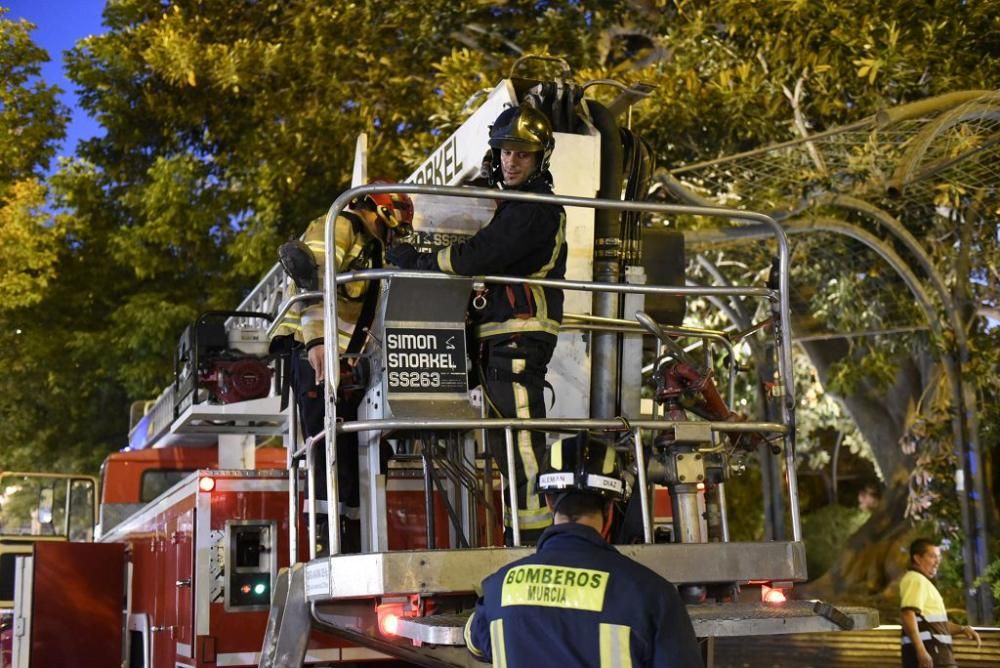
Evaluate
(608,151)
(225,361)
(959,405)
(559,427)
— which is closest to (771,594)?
(559,427)

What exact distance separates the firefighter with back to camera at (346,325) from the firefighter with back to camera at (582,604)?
6.99 feet

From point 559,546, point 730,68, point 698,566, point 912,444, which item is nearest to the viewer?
point 559,546

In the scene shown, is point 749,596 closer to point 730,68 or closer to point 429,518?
point 429,518

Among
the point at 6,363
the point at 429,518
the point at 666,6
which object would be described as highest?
the point at 666,6

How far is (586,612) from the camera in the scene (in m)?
3.83

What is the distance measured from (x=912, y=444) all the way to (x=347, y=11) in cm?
906

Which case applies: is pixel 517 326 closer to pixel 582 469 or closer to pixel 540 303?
pixel 540 303

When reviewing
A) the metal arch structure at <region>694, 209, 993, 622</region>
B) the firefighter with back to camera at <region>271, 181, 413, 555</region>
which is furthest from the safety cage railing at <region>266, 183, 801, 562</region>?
the metal arch structure at <region>694, 209, 993, 622</region>

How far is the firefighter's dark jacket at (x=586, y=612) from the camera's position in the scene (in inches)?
148

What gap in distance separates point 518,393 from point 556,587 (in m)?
1.81

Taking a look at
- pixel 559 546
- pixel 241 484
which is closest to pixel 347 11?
pixel 241 484

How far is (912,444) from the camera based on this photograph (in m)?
13.8

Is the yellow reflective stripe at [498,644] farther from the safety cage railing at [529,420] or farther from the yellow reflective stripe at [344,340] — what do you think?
the yellow reflective stripe at [344,340]

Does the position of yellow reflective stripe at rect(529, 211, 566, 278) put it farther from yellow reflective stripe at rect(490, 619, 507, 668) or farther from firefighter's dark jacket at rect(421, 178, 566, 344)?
yellow reflective stripe at rect(490, 619, 507, 668)
